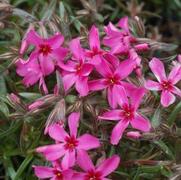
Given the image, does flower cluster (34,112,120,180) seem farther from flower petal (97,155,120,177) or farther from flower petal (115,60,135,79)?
flower petal (115,60,135,79)

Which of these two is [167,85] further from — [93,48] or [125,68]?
[93,48]

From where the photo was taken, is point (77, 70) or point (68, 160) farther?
point (77, 70)

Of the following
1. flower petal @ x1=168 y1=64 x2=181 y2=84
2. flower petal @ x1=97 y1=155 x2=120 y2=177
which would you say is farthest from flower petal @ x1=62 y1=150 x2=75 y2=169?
flower petal @ x1=168 y1=64 x2=181 y2=84

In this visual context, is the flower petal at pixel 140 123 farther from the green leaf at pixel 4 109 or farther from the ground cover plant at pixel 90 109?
the green leaf at pixel 4 109

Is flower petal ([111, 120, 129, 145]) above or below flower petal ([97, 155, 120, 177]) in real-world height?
above

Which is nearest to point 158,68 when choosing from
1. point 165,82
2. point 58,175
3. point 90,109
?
point 165,82

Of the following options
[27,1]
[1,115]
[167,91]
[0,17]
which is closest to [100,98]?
[167,91]

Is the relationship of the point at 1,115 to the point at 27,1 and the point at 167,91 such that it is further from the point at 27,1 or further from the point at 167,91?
the point at 27,1
